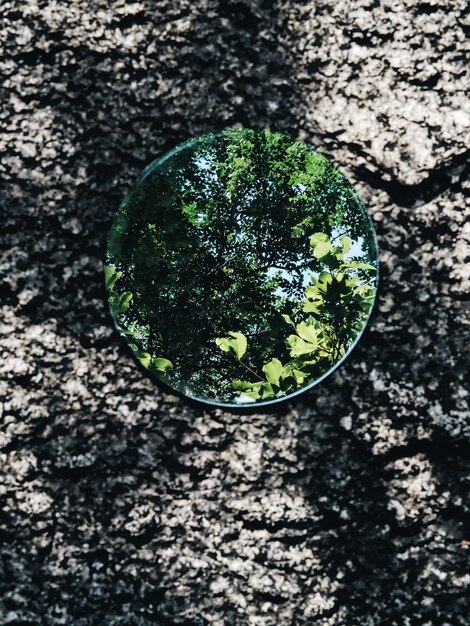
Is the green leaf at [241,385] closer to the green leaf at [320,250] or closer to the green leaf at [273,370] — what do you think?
the green leaf at [273,370]

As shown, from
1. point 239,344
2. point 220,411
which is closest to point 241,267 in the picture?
point 239,344

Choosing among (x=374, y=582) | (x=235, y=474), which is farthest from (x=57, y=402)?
(x=374, y=582)

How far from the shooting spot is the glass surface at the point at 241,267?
1018mm

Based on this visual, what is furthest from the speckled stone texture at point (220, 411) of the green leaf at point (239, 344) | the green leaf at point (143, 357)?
the green leaf at point (239, 344)

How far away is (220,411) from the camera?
3.29ft

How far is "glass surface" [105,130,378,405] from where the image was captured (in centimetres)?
102

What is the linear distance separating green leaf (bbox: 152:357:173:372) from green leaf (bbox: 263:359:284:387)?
17cm

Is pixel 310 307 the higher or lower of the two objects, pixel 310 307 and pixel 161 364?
the higher

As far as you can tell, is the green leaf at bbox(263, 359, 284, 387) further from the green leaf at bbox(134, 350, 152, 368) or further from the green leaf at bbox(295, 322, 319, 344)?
the green leaf at bbox(134, 350, 152, 368)

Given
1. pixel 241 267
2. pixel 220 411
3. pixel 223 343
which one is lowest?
pixel 220 411

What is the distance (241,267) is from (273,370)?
0.19m

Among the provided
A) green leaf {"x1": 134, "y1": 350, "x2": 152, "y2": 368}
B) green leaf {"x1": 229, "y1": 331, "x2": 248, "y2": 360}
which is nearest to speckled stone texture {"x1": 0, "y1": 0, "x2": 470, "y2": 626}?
green leaf {"x1": 134, "y1": 350, "x2": 152, "y2": 368}

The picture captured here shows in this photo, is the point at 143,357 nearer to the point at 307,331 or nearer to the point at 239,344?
the point at 239,344

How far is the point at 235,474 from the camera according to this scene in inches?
38.9
